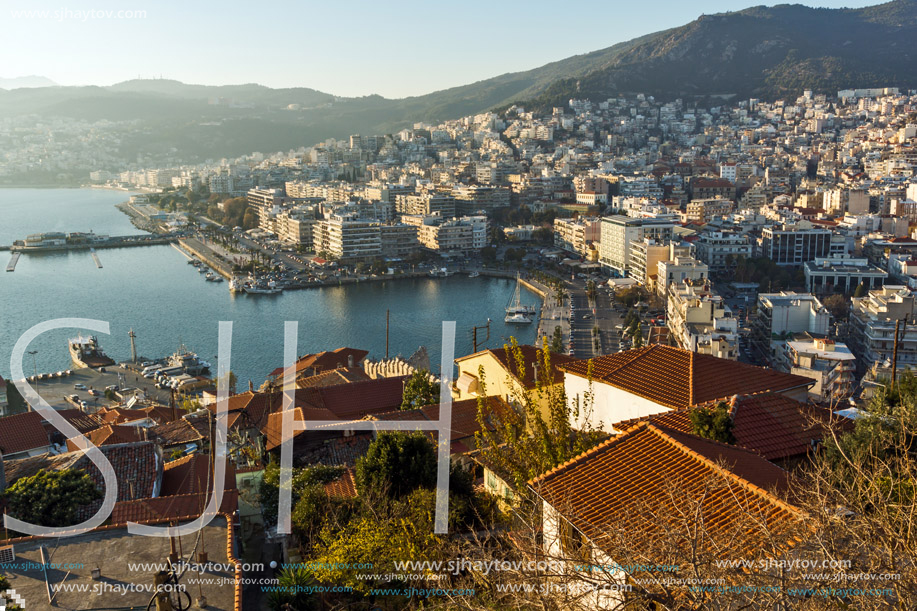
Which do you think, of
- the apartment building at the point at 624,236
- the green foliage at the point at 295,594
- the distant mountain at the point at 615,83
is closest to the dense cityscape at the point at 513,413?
the green foliage at the point at 295,594

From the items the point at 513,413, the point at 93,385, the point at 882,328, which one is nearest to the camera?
the point at 513,413

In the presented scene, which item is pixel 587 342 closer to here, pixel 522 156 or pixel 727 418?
pixel 727 418

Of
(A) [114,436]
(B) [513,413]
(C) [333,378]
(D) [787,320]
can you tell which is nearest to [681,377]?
(B) [513,413]

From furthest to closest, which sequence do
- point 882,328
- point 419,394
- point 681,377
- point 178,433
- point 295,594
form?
point 882,328
point 419,394
point 178,433
point 681,377
point 295,594

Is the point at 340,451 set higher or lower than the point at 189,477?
lower

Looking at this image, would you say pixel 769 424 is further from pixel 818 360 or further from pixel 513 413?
pixel 818 360

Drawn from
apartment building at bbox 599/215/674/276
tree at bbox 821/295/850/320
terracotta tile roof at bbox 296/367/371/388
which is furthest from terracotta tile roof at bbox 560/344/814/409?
apartment building at bbox 599/215/674/276
